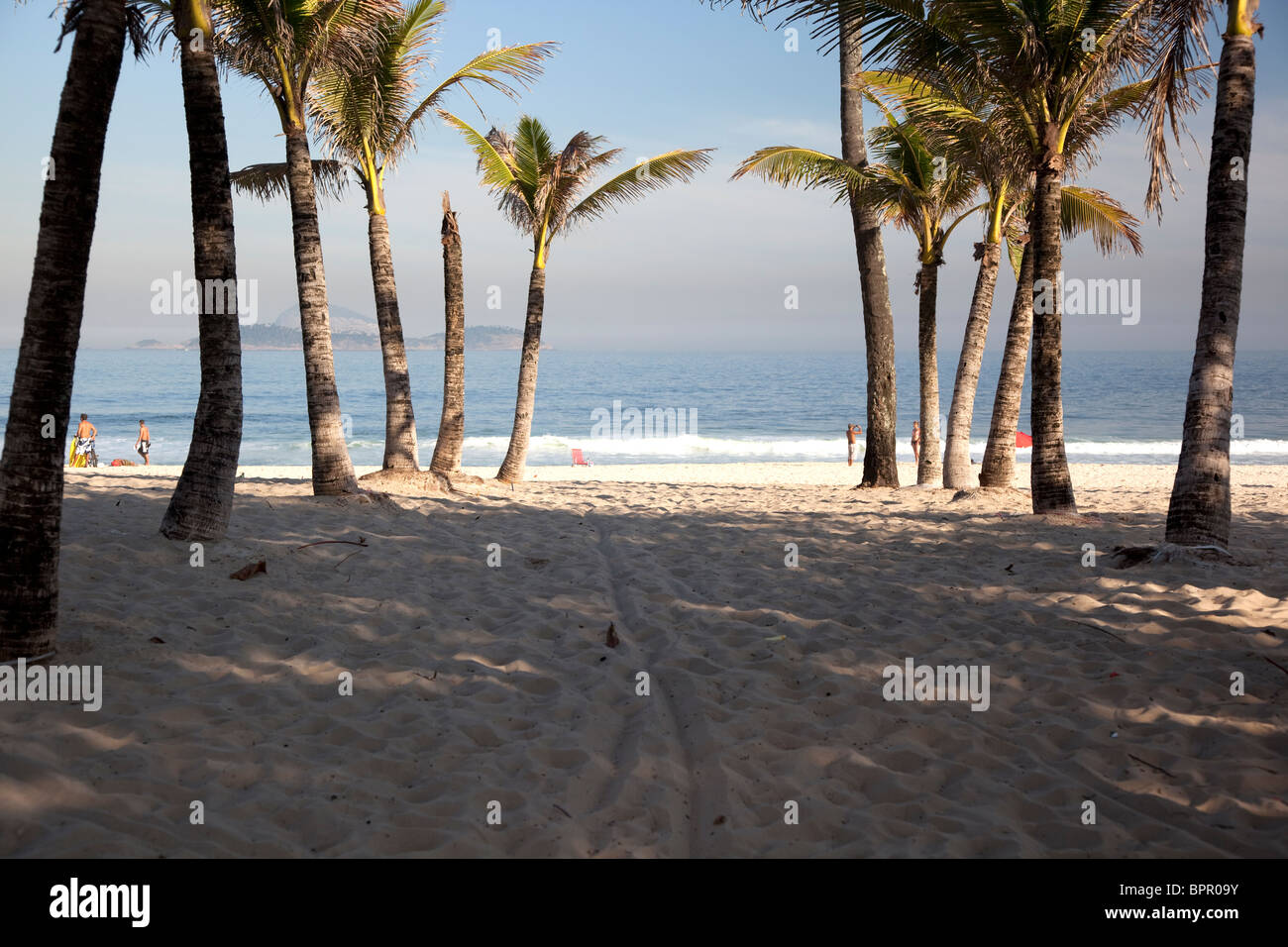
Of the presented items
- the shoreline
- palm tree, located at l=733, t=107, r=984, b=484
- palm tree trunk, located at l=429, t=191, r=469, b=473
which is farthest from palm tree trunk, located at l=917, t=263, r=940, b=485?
palm tree trunk, located at l=429, t=191, r=469, b=473

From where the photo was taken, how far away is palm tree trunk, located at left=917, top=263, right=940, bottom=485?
14039mm

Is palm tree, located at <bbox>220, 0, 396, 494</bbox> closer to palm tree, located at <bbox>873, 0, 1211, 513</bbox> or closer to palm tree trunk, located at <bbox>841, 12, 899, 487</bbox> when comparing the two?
palm tree, located at <bbox>873, 0, 1211, 513</bbox>

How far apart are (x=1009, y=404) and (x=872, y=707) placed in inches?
337

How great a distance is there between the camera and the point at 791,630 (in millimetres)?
5883

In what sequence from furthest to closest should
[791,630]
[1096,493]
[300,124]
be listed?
[1096,493], [300,124], [791,630]

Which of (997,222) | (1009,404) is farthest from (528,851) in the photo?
(997,222)

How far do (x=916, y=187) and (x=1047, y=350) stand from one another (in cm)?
541

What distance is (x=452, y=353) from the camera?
14.7 meters

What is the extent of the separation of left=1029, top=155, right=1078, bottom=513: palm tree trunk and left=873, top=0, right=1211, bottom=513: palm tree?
0.04ft

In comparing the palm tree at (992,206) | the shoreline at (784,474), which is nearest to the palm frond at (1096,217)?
the palm tree at (992,206)

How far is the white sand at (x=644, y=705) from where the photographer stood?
344cm

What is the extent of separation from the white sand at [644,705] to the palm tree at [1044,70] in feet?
5.89

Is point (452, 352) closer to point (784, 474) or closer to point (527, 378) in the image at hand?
point (527, 378)
